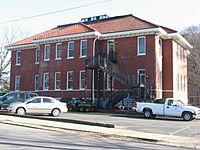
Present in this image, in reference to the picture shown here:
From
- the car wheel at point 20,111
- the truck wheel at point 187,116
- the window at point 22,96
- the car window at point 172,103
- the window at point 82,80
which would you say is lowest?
the truck wheel at point 187,116

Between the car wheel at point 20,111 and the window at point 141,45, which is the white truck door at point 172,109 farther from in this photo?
the car wheel at point 20,111

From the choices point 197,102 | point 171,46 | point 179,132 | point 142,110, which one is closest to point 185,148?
point 179,132

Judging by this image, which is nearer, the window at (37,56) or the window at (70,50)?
the window at (70,50)

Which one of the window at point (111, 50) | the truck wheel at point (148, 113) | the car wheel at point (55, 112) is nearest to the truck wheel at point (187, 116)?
the truck wheel at point (148, 113)

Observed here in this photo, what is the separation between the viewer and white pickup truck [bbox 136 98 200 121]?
24.2 meters

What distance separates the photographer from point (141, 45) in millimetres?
33562

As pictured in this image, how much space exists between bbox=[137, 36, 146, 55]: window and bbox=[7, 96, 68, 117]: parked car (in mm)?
12065

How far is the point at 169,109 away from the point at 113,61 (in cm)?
1161

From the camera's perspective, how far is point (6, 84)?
72.9m

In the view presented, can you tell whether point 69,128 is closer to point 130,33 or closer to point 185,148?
point 185,148

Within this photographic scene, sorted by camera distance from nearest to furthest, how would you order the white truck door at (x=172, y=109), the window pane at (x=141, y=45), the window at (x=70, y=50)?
1. the white truck door at (x=172, y=109)
2. the window pane at (x=141, y=45)
3. the window at (x=70, y=50)

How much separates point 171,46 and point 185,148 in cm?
2389

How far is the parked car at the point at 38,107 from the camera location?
2416cm

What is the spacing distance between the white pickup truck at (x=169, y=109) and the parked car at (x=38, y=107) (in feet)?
20.9
